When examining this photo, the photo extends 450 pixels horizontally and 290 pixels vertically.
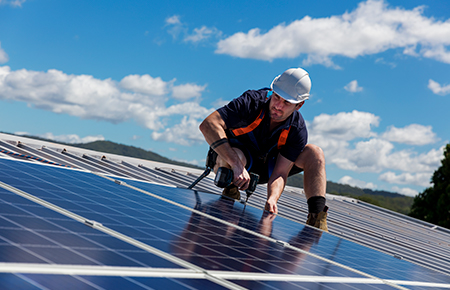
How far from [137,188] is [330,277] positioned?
3.13 metres

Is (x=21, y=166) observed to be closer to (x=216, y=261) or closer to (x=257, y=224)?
(x=257, y=224)

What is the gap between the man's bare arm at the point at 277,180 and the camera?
7684mm

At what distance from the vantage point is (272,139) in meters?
7.74

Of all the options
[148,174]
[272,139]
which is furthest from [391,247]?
[148,174]

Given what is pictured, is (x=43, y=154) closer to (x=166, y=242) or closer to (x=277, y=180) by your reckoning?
(x=277, y=180)

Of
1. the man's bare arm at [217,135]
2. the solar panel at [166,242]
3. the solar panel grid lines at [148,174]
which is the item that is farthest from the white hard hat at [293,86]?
the solar panel grid lines at [148,174]

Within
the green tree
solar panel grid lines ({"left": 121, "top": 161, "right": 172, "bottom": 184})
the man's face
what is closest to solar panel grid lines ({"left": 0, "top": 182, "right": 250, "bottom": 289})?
the man's face

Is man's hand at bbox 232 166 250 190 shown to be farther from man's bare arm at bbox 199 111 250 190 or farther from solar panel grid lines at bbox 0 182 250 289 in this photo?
solar panel grid lines at bbox 0 182 250 289

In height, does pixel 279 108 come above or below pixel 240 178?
above

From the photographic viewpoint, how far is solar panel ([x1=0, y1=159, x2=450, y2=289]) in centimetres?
229

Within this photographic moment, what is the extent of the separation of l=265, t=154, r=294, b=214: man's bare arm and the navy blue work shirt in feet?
0.42

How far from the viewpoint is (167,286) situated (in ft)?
7.13

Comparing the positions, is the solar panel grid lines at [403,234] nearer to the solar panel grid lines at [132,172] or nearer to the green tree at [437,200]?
the solar panel grid lines at [132,172]

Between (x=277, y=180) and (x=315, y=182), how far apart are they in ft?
2.22
